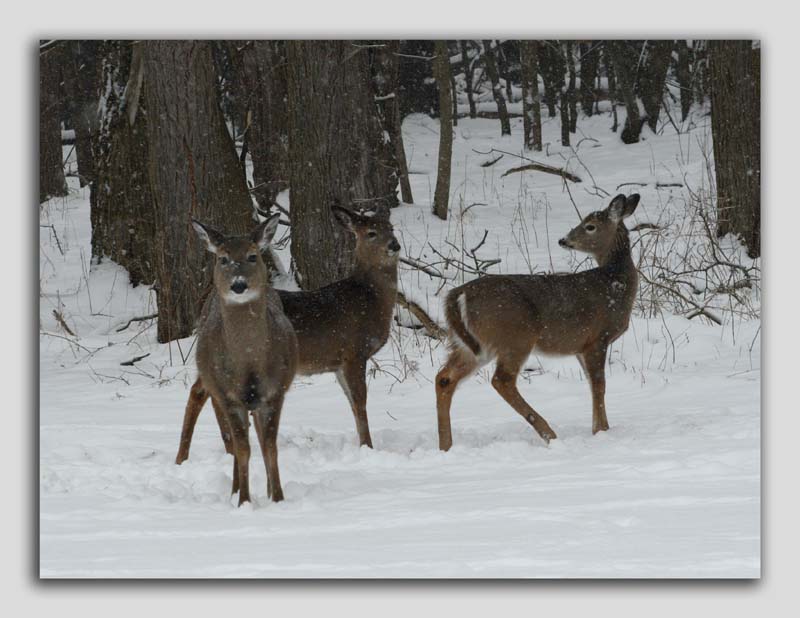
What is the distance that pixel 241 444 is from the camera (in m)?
5.97

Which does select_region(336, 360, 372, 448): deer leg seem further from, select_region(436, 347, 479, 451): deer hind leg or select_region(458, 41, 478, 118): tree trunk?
select_region(458, 41, 478, 118): tree trunk

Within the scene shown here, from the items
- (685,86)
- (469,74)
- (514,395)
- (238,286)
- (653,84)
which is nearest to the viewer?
(238,286)

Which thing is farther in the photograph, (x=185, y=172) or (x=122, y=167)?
(x=122, y=167)

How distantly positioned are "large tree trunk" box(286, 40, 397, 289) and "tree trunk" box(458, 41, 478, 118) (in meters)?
2.19

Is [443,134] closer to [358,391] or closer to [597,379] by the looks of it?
[597,379]

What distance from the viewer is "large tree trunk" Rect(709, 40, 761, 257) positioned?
9258 millimetres

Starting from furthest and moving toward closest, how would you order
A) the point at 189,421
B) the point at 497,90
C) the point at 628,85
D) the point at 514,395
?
the point at 497,90
the point at 628,85
the point at 514,395
the point at 189,421

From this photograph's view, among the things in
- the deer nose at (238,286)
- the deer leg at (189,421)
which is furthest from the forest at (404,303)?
the deer nose at (238,286)

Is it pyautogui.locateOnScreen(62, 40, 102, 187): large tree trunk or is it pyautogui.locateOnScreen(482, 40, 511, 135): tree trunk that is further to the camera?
pyautogui.locateOnScreen(482, 40, 511, 135): tree trunk

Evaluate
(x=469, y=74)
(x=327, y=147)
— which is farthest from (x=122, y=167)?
(x=469, y=74)

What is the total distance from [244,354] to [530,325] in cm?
223

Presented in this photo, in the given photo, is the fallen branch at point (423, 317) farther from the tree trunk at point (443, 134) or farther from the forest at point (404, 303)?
the tree trunk at point (443, 134)

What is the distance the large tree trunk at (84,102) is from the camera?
10.8 meters

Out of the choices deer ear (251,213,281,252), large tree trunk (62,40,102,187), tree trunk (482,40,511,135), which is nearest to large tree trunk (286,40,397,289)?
tree trunk (482,40,511,135)
